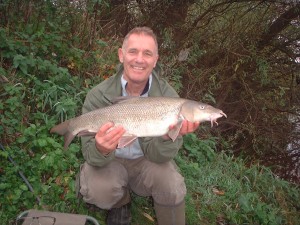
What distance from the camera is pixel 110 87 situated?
116 inches

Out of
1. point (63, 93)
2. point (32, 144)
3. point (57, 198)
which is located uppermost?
point (63, 93)

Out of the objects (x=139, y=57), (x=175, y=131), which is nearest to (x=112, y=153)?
(x=175, y=131)

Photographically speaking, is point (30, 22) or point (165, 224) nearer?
point (165, 224)

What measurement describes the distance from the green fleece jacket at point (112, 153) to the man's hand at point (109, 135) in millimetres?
125

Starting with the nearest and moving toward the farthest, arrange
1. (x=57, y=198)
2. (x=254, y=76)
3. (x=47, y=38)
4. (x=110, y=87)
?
(x=110, y=87) < (x=57, y=198) < (x=47, y=38) < (x=254, y=76)

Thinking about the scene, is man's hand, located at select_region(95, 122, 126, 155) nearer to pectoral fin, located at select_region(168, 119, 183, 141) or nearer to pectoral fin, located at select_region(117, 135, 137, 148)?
pectoral fin, located at select_region(117, 135, 137, 148)

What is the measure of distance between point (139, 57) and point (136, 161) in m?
0.84

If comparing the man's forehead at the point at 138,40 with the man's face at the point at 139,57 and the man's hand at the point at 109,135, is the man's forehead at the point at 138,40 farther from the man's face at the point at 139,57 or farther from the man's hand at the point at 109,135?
the man's hand at the point at 109,135

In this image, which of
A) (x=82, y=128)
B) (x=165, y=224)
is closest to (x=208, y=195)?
(x=165, y=224)

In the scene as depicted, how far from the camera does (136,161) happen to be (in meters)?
3.01

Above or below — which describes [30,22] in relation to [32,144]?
above

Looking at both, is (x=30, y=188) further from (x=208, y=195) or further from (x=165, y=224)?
(x=208, y=195)

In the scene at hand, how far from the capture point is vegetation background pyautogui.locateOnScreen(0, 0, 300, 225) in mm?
3369

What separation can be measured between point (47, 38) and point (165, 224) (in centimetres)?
276
